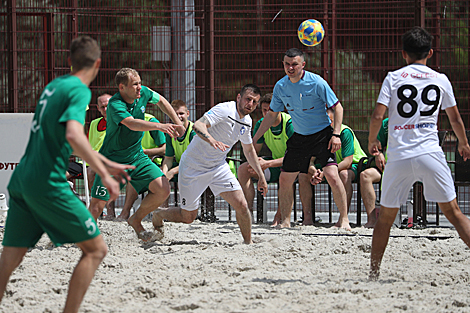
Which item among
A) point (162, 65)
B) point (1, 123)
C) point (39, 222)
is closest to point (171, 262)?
point (39, 222)

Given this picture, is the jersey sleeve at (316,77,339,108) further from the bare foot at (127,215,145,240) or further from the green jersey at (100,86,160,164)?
the bare foot at (127,215,145,240)

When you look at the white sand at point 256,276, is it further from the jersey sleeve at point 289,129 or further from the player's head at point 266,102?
the player's head at point 266,102

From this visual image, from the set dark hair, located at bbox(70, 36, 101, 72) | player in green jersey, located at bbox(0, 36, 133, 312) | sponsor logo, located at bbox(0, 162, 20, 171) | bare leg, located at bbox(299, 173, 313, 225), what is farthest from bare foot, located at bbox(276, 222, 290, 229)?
dark hair, located at bbox(70, 36, 101, 72)

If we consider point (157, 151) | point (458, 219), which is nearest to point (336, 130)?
point (458, 219)

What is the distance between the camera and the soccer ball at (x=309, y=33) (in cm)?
795

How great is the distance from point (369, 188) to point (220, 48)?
10.5 feet

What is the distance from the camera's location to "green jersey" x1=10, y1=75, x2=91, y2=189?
10.2ft

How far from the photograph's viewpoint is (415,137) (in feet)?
13.8

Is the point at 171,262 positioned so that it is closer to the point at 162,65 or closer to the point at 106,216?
the point at 106,216

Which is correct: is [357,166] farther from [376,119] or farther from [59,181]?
[59,181]

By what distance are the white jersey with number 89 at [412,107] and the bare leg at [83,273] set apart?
2.27 meters

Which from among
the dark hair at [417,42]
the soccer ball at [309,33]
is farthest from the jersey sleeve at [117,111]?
the soccer ball at [309,33]

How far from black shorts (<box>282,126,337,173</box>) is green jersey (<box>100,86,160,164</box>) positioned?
223cm

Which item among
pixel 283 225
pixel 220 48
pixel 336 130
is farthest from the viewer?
pixel 220 48
